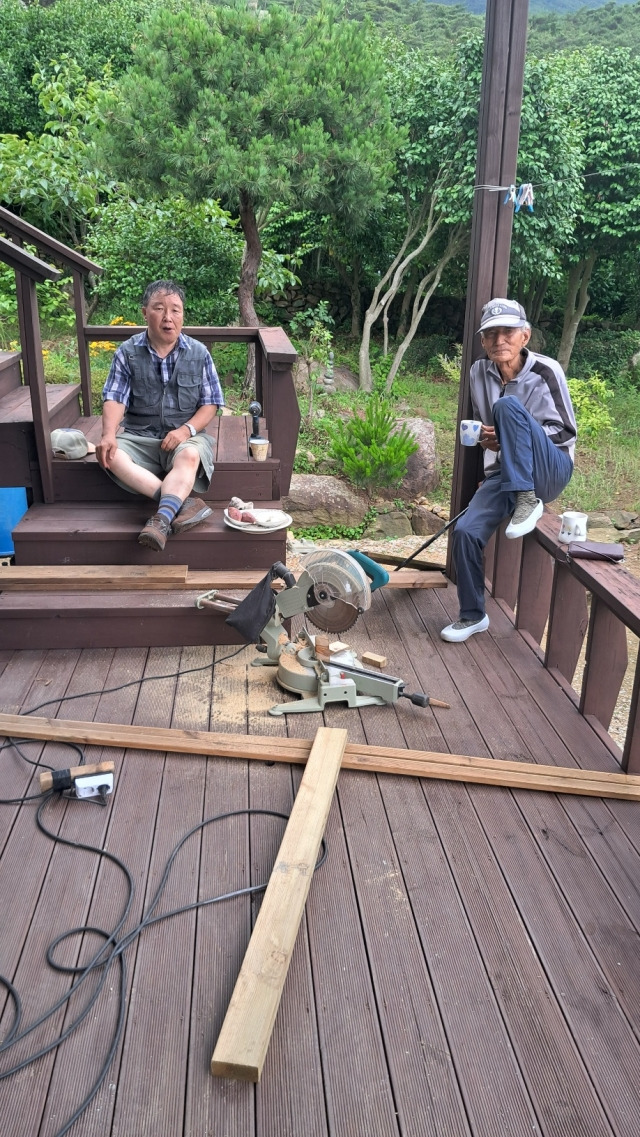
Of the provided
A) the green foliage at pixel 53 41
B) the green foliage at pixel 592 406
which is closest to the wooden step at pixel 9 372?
the green foliage at pixel 592 406

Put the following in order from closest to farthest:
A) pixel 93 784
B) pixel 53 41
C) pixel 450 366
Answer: pixel 93 784, pixel 450 366, pixel 53 41

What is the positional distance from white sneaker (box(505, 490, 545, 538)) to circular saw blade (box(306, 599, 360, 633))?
2.33 ft

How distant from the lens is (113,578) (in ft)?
11.7

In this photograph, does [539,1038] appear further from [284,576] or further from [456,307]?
[456,307]

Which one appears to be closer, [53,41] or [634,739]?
[634,739]

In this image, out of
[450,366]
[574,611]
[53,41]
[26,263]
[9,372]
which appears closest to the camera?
[574,611]

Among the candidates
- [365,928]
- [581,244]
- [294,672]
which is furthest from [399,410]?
[365,928]

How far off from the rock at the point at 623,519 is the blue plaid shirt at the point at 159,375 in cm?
615

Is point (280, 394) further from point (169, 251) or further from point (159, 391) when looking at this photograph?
point (169, 251)

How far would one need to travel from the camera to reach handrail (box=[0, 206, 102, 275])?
3.95 m

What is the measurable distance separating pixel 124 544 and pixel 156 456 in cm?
45

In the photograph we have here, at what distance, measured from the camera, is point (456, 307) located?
1252 centimetres

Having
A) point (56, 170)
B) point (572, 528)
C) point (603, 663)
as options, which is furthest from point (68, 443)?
point (56, 170)

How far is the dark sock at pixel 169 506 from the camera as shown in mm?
3570
